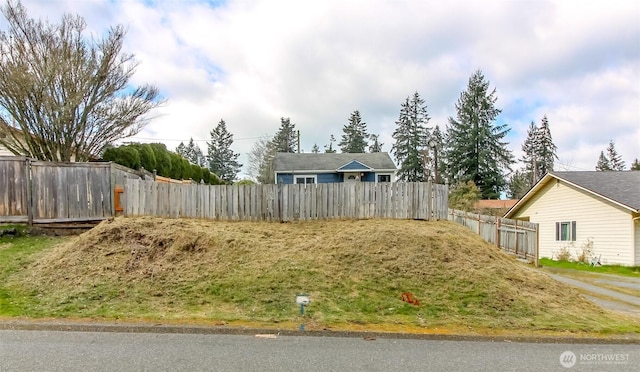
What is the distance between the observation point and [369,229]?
8.35m

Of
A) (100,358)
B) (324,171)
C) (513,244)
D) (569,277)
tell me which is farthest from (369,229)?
(324,171)

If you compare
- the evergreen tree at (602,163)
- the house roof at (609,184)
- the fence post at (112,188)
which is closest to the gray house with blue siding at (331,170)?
the house roof at (609,184)

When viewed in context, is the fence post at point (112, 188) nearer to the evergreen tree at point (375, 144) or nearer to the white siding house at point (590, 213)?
the white siding house at point (590, 213)

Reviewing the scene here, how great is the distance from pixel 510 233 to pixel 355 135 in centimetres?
4240

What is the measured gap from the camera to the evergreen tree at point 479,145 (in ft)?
135

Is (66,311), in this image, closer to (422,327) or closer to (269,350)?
(269,350)

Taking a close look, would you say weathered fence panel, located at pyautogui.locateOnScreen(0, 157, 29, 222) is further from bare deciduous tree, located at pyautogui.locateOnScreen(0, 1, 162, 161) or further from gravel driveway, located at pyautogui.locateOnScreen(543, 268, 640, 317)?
gravel driveway, located at pyautogui.locateOnScreen(543, 268, 640, 317)

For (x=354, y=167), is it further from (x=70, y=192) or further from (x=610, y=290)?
(x=70, y=192)

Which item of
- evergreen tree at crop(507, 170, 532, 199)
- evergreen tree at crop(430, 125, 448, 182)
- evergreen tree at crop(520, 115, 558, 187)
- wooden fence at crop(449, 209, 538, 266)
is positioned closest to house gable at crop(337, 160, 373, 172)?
wooden fence at crop(449, 209, 538, 266)

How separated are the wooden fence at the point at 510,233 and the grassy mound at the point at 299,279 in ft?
27.3

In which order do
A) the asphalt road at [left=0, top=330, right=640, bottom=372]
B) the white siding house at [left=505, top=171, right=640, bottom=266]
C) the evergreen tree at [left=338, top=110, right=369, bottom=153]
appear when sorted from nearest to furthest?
the asphalt road at [left=0, top=330, right=640, bottom=372] → the white siding house at [left=505, top=171, right=640, bottom=266] → the evergreen tree at [left=338, top=110, right=369, bottom=153]

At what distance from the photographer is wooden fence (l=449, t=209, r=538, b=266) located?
15352 mm

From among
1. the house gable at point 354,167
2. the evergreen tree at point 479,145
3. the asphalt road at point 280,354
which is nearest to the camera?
the asphalt road at point 280,354

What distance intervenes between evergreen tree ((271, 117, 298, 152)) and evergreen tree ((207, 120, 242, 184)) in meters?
7.80
